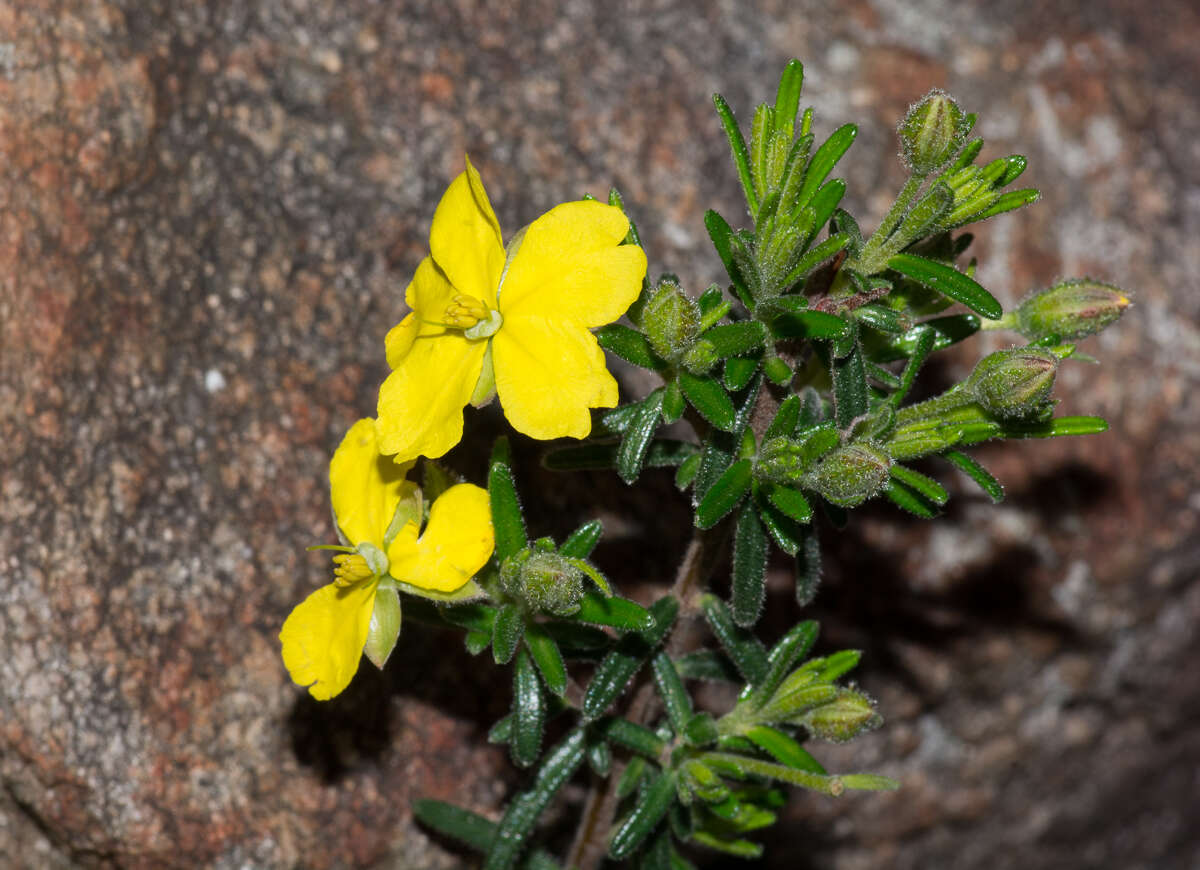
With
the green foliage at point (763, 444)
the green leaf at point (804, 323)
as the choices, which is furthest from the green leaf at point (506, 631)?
the green leaf at point (804, 323)

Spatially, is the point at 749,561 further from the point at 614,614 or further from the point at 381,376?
the point at 381,376

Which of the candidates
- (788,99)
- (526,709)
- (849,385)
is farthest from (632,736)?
(788,99)

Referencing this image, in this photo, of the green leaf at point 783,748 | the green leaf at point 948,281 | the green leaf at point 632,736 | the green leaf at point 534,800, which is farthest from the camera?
the green leaf at point 534,800

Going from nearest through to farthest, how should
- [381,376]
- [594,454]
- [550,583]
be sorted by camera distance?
[550,583] → [594,454] → [381,376]

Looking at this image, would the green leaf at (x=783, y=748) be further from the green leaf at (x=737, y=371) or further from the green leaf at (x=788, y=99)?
the green leaf at (x=788, y=99)

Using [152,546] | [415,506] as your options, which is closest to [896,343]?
[415,506]

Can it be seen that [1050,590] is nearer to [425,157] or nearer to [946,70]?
[946,70]
